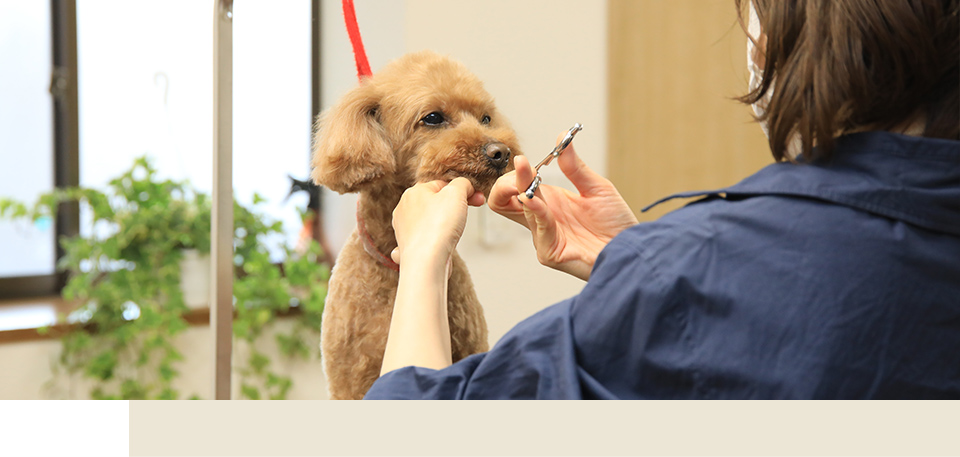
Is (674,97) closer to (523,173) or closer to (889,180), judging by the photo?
(523,173)

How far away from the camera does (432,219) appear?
68 cm

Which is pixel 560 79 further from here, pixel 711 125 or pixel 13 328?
pixel 13 328

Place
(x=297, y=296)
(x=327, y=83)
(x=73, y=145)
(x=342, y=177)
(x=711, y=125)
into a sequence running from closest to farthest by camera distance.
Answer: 1. (x=342, y=177)
2. (x=327, y=83)
3. (x=711, y=125)
4. (x=297, y=296)
5. (x=73, y=145)

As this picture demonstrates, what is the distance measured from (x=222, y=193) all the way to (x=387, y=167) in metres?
0.28

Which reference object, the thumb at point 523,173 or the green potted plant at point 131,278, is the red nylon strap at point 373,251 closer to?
the thumb at point 523,173

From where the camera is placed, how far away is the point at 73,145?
83.0 inches

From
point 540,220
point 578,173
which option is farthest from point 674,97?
point 540,220

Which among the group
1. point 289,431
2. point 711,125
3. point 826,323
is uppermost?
point 711,125

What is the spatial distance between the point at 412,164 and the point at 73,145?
1.75m

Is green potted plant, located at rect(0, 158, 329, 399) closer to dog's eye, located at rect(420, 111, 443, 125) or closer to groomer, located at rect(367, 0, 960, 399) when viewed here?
dog's eye, located at rect(420, 111, 443, 125)

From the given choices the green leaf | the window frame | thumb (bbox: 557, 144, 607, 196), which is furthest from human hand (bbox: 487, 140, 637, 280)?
the window frame

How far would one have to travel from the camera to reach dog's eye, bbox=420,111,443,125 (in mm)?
851

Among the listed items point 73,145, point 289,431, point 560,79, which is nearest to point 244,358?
point 73,145

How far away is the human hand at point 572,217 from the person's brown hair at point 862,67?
0.30m
